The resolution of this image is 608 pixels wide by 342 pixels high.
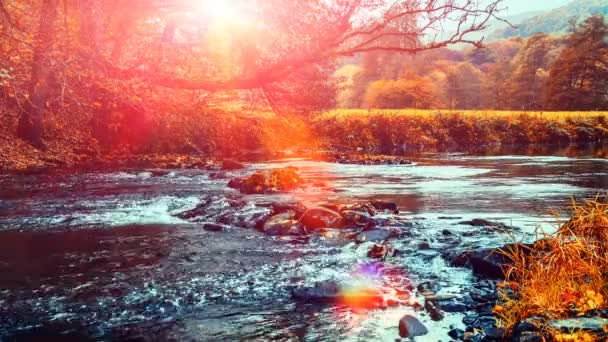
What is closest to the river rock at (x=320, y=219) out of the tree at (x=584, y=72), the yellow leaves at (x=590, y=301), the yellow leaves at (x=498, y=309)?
the yellow leaves at (x=498, y=309)

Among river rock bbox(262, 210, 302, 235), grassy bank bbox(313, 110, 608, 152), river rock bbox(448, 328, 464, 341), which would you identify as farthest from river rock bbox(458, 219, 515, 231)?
grassy bank bbox(313, 110, 608, 152)

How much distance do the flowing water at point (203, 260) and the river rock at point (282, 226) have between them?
0.26 metres

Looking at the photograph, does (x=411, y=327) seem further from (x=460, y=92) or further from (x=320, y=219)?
(x=460, y=92)

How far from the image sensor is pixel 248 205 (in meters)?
11.8

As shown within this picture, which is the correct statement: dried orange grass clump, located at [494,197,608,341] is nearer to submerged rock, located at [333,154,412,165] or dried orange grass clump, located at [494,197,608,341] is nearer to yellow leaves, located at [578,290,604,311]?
yellow leaves, located at [578,290,604,311]

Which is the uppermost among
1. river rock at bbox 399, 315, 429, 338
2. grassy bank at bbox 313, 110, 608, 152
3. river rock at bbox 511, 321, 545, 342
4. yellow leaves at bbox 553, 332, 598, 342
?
grassy bank at bbox 313, 110, 608, 152

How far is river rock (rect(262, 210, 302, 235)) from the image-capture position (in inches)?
366

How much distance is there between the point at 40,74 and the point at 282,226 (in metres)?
10.4

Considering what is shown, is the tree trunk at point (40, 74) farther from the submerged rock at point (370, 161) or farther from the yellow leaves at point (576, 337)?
the submerged rock at point (370, 161)

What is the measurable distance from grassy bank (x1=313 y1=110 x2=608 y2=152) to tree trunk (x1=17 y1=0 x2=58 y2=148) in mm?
19474

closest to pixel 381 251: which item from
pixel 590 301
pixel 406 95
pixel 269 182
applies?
pixel 590 301

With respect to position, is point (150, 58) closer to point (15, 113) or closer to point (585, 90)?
point (15, 113)

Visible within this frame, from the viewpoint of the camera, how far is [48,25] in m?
14.1

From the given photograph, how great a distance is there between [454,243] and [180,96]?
50.6ft
